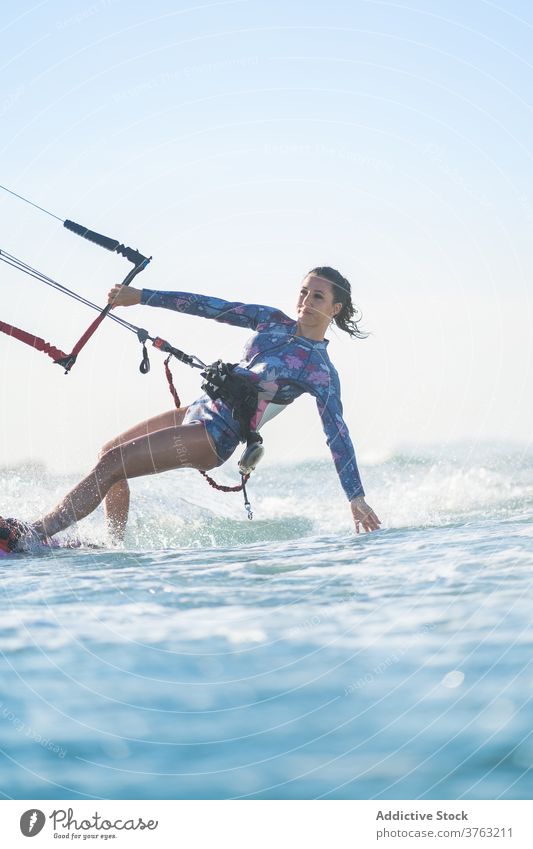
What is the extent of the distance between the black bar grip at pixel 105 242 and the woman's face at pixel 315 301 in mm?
1321

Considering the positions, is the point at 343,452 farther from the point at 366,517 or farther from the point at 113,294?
the point at 113,294

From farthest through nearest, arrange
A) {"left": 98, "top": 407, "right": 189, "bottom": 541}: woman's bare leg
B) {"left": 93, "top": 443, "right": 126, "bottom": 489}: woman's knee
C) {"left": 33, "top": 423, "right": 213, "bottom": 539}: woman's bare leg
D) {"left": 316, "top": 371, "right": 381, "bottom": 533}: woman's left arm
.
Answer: {"left": 98, "top": 407, "right": 189, "bottom": 541}: woman's bare leg
{"left": 316, "top": 371, "right": 381, "bottom": 533}: woman's left arm
{"left": 93, "top": 443, "right": 126, "bottom": 489}: woman's knee
{"left": 33, "top": 423, "right": 213, "bottom": 539}: woman's bare leg

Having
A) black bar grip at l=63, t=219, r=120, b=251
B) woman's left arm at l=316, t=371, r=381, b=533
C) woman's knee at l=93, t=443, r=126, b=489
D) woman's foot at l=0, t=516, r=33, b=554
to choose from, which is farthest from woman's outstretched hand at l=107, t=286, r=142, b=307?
woman's foot at l=0, t=516, r=33, b=554

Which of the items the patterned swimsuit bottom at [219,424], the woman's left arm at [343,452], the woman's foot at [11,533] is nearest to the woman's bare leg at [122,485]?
the patterned swimsuit bottom at [219,424]

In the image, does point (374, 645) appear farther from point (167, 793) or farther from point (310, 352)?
point (310, 352)

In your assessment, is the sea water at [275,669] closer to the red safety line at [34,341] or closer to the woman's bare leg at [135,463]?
the woman's bare leg at [135,463]

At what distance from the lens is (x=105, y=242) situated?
7559 mm

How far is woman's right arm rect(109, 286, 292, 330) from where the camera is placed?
24.4ft

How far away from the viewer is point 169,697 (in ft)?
14.3

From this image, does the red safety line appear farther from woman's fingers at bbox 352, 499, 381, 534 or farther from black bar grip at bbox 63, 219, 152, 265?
woman's fingers at bbox 352, 499, 381, 534

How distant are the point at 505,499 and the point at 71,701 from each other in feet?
28.1

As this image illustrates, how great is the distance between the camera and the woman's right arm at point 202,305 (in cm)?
745

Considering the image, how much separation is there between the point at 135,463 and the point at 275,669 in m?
3.05

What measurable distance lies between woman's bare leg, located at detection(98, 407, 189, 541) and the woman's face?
1258mm
